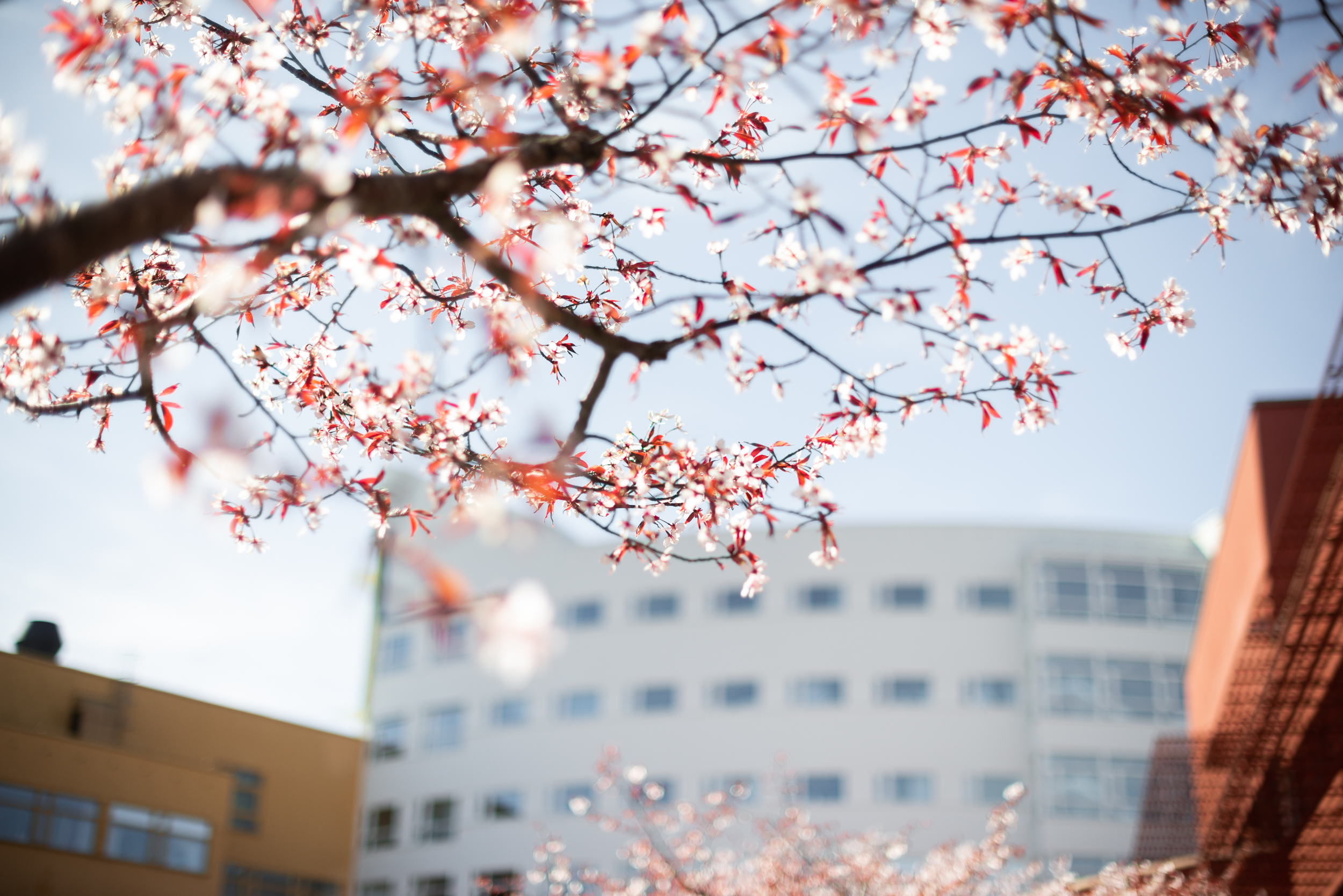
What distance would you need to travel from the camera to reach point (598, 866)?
3531 centimetres

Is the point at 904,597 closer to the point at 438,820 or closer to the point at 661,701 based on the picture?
the point at 661,701

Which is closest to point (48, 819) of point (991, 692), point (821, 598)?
point (821, 598)

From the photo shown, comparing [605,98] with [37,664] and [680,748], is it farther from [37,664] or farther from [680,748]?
[680,748]

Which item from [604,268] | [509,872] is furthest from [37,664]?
[604,268]

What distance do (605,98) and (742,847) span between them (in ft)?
105

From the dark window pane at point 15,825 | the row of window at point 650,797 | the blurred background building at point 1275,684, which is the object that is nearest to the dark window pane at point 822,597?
the row of window at point 650,797

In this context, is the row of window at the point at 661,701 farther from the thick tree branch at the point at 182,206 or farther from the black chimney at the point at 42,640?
the thick tree branch at the point at 182,206

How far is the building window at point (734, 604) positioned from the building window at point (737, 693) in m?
2.30

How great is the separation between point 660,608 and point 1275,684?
90.9ft

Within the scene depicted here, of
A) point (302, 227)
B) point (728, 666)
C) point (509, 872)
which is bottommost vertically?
point (509, 872)

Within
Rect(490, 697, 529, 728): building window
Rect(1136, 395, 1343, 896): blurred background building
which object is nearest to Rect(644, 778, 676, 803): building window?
Rect(490, 697, 529, 728): building window

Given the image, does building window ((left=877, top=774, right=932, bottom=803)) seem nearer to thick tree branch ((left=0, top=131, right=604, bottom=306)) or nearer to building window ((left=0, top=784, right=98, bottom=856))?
building window ((left=0, top=784, right=98, bottom=856))

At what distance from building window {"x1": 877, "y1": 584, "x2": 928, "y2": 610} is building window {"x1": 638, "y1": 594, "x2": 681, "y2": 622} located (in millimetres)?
6578

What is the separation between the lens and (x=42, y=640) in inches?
1178
